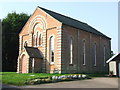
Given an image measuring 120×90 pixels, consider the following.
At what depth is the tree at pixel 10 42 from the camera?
4359 centimetres

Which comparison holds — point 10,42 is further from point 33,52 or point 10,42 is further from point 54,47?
point 54,47

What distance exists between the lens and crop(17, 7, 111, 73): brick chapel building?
98.6 feet

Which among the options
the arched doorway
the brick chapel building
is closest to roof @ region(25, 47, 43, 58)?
the brick chapel building

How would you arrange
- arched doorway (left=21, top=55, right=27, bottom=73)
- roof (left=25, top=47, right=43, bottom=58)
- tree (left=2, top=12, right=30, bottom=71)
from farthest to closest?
tree (left=2, top=12, right=30, bottom=71) < arched doorway (left=21, top=55, right=27, bottom=73) < roof (left=25, top=47, right=43, bottom=58)

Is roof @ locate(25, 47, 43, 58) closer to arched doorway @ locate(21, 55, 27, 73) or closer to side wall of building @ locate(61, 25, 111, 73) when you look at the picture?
arched doorway @ locate(21, 55, 27, 73)

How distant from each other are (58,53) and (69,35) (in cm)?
424

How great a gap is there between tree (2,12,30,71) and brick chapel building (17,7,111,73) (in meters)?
7.59

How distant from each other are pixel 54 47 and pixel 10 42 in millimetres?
18151

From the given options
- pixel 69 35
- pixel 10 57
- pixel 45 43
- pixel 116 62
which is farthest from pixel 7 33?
pixel 116 62

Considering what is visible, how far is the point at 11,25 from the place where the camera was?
45.6m

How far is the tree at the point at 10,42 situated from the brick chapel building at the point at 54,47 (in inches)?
299

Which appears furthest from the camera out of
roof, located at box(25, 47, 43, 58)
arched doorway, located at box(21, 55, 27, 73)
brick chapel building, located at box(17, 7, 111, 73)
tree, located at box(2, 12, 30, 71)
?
tree, located at box(2, 12, 30, 71)

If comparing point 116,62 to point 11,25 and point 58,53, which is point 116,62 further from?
point 11,25

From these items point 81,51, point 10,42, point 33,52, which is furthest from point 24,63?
point 10,42
